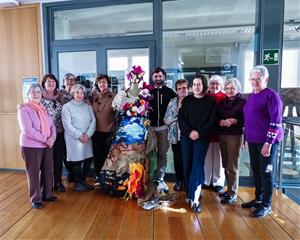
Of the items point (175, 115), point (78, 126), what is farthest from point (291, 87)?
point (78, 126)

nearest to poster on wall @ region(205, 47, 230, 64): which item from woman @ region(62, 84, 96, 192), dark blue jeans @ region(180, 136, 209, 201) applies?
dark blue jeans @ region(180, 136, 209, 201)

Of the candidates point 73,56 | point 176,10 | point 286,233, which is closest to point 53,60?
point 73,56

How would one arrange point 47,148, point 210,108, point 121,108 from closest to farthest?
point 210,108 < point 47,148 < point 121,108

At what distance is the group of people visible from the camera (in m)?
2.59

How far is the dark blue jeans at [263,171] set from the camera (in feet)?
8.14

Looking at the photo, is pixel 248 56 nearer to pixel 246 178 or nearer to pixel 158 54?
pixel 158 54

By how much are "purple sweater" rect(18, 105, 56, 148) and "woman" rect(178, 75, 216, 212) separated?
1.56 m

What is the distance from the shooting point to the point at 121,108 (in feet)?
9.95

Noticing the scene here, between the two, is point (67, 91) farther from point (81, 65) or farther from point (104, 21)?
point (104, 21)

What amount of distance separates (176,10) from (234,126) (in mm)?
2005

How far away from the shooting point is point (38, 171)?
108 inches

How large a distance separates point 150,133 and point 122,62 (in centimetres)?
136

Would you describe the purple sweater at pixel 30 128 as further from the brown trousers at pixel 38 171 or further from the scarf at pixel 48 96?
the scarf at pixel 48 96

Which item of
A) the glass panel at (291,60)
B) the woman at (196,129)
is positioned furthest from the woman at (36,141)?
the glass panel at (291,60)
